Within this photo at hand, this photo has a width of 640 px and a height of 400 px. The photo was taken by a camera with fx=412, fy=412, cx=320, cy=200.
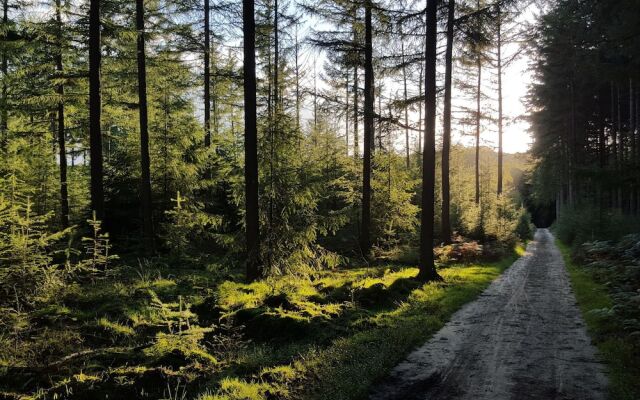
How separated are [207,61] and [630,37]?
1865 centimetres

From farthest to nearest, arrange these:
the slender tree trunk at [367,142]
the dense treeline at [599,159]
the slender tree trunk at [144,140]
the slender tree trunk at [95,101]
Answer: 1. the slender tree trunk at [367,142]
2. the slender tree trunk at [144,140]
3. the slender tree trunk at [95,101]
4. the dense treeline at [599,159]

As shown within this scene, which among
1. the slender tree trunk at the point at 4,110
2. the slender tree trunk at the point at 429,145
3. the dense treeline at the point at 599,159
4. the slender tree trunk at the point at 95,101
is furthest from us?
the slender tree trunk at the point at 4,110

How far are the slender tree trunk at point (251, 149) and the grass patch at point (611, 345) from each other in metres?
8.37

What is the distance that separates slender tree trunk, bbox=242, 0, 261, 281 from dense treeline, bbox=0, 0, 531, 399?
0.14 ft

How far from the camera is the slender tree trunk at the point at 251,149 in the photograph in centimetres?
1178

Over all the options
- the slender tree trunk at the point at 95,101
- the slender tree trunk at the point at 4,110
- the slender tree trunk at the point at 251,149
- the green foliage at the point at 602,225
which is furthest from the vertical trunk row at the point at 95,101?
the green foliage at the point at 602,225

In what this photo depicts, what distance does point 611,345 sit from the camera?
720 cm

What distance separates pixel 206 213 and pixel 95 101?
5538 millimetres

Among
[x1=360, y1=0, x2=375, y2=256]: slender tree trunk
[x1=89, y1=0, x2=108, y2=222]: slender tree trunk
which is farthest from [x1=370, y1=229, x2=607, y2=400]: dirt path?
[x1=89, y1=0, x2=108, y2=222]: slender tree trunk

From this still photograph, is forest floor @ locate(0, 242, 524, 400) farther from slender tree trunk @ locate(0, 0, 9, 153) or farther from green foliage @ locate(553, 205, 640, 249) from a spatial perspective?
green foliage @ locate(553, 205, 640, 249)

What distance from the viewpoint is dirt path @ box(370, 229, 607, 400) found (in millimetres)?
5605

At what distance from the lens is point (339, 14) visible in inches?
690

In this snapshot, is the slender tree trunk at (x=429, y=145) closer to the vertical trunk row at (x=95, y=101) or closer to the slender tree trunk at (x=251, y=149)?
the slender tree trunk at (x=251, y=149)

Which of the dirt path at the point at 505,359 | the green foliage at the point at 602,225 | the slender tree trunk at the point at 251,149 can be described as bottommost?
the dirt path at the point at 505,359
